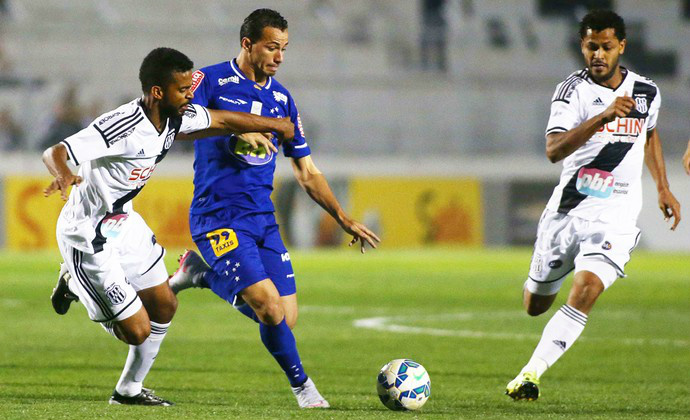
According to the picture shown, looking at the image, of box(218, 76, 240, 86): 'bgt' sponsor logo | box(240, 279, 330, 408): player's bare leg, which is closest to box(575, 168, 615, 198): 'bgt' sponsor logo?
box(240, 279, 330, 408): player's bare leg

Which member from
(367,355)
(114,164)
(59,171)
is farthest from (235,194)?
(367,355)

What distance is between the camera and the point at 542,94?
3117cm

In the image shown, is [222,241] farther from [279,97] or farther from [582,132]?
[582,132]

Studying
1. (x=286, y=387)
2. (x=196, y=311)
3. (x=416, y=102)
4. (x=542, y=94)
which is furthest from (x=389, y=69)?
(x=286, y=387)

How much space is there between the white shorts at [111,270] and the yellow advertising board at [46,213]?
20.8 m

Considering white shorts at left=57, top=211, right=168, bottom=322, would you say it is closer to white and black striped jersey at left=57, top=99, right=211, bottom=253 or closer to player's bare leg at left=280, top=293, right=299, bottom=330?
white and black striped jersey at left=57, top=99, right=211, bottom=253

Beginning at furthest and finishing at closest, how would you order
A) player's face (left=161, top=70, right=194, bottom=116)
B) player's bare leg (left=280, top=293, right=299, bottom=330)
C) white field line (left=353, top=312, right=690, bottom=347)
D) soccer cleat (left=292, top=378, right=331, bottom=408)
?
white field line (left=353, top=312, right=690, bottom=347)
player's bare leg (left=280, top=293, right=299, bottom=330)
soccer cleat (left=292, top=378, right=331, bottom=408)
player's face (left=161, top=70, right=194, bottom=116)

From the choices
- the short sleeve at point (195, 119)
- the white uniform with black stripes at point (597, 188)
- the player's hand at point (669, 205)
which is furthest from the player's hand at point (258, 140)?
the player's hand at point (669, 205)

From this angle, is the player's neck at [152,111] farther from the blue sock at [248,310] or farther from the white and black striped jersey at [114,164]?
the blue sock at [248,310]

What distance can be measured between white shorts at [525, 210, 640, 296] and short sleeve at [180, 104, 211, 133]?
96.2 inches

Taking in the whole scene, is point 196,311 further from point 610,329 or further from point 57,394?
point 57,394

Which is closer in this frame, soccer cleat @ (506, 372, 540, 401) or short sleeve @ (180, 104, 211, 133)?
short sleeve @ (180, 104, 211, 133)

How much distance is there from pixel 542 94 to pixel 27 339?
2214 cm

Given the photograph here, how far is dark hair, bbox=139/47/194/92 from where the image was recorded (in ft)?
21.2
